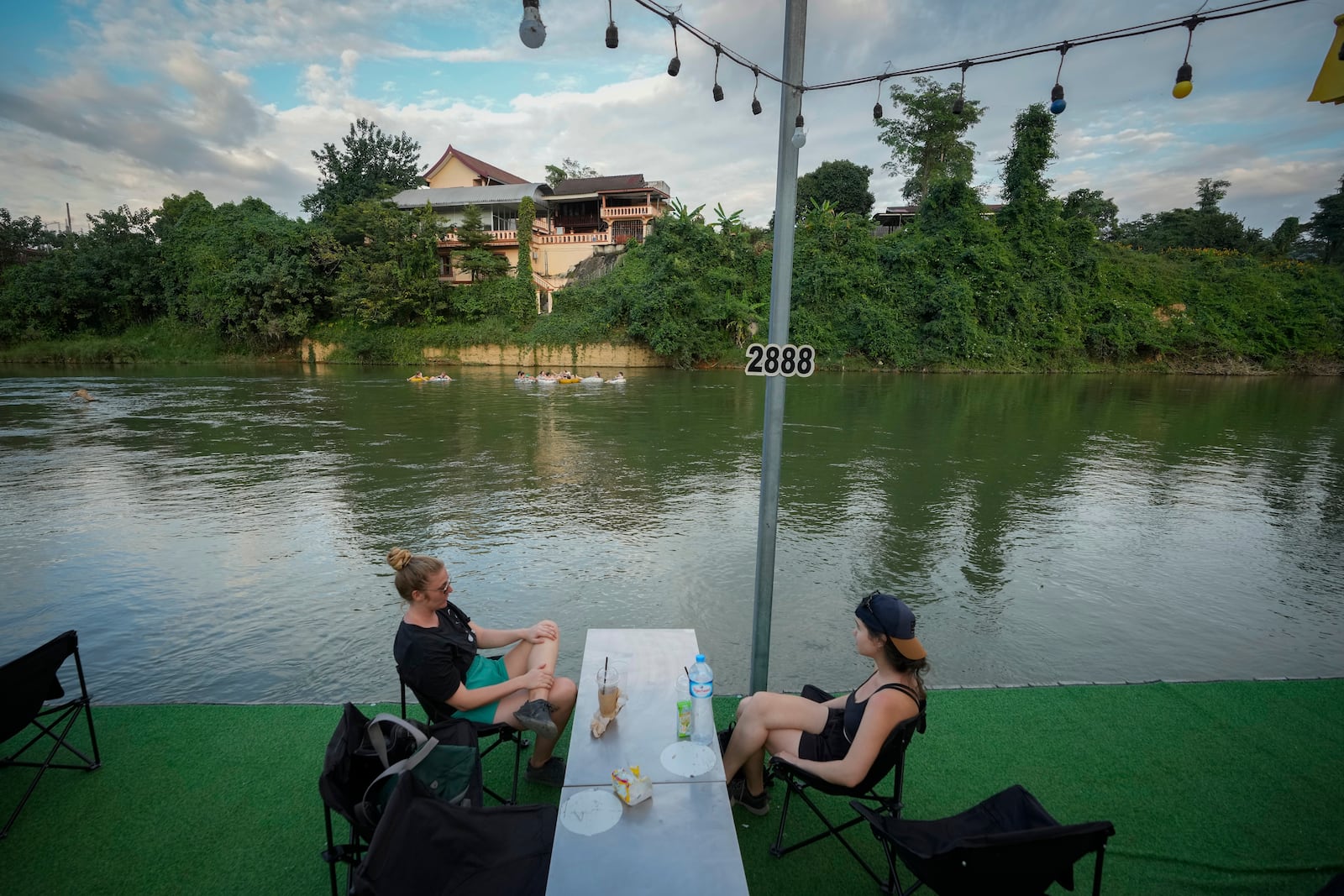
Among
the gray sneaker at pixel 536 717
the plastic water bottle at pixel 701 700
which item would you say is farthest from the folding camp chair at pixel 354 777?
the plastic water bottle at pixel 701 700

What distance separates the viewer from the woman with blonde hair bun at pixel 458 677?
9.45 ft

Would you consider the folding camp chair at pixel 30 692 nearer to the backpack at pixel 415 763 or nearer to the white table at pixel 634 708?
the backpack at pixel 415 763

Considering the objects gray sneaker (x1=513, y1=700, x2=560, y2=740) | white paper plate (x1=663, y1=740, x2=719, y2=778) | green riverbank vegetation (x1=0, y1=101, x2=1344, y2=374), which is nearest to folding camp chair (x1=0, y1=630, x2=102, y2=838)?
gray sneaker (x1=513, y1=700, x2=560, y2=740)

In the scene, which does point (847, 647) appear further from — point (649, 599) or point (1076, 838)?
point (1076, 838)

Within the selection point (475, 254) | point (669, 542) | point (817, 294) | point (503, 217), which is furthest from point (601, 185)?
point (669, 542)

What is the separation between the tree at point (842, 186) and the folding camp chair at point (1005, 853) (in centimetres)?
4987

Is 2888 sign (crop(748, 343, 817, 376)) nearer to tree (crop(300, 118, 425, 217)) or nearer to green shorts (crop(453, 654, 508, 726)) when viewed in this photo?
green shorts (crop(453, 654, 508, 726))

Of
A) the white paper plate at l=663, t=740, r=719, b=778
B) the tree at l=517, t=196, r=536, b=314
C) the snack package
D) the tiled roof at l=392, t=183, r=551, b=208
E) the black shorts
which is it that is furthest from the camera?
the tiled roof at l=392, t=183, r=551, b=208

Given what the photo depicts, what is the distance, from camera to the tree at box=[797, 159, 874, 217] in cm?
4834

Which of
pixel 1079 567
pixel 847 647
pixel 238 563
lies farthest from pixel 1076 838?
pixel 238 563

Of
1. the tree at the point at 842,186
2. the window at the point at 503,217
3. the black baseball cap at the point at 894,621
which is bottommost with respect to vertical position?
the black baseball cap at the point at 894,621

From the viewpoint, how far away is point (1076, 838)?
1809 millimetres

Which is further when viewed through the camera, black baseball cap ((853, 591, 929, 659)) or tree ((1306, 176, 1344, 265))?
tree ((1306, 176, 1344, 265))

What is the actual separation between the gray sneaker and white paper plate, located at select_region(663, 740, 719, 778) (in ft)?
2.12
